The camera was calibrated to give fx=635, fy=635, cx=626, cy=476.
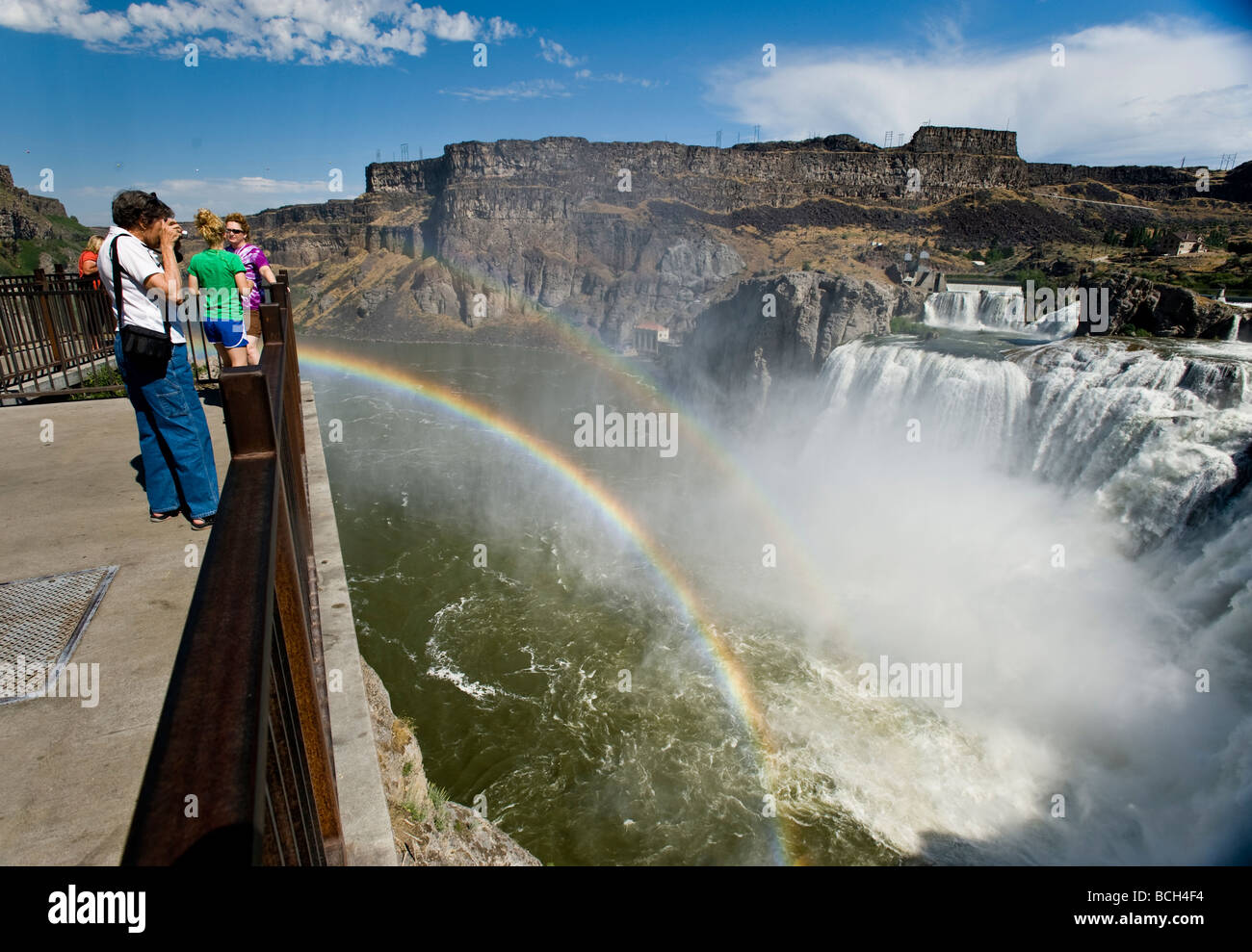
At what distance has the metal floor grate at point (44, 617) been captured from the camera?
3691 mm

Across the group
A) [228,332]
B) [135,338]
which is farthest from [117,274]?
[228,332]

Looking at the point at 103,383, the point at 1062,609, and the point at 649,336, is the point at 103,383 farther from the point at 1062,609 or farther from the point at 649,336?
the point at 649,336

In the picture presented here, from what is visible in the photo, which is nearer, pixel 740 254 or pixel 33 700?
pixel 33 700

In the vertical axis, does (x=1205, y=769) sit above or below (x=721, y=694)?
above

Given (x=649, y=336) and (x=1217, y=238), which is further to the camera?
(x=649, y=336)

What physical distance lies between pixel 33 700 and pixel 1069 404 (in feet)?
86.9

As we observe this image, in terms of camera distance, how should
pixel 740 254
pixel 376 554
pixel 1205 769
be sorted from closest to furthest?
pixel 1205 769, pixel 376 554, pixel 740 254

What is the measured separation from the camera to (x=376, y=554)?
2766cm

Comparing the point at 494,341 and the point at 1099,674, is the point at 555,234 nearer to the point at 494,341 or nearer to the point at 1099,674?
the point at 494,341

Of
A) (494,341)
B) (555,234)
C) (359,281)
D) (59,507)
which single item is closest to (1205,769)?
(59,507)
